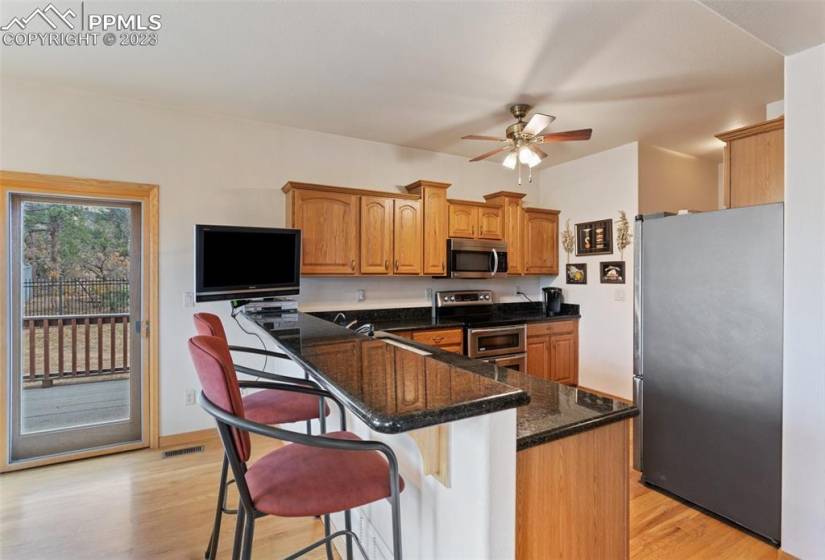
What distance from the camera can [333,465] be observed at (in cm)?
116

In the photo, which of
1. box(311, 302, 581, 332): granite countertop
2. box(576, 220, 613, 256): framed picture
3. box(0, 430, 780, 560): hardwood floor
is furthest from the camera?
box(576, 220, 613, 256): framed picture

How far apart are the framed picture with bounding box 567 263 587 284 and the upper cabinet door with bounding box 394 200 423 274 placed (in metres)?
1.99

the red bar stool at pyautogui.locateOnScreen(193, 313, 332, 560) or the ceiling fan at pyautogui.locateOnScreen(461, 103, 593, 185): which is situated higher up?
the ceiling fan at pyautogui.locateOnScreen(461, 103, 593, 185)

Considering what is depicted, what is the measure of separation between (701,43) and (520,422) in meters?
2.55

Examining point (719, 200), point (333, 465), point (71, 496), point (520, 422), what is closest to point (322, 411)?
point (333, 465)

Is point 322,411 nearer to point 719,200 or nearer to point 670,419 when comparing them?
point 670,419

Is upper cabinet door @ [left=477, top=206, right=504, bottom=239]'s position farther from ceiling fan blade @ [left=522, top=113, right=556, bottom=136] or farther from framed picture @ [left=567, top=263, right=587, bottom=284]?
ceiling fan blade @ [left=522, top=113, right=556, bottom=136]

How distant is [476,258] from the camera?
4.24 meters

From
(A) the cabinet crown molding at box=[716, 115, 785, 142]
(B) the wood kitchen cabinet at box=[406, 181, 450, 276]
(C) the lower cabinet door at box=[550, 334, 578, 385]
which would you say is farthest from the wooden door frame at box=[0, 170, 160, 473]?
(A) the cabinet crown molding at box=[716, 115, 785, 142]

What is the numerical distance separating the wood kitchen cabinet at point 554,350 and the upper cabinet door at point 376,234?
1.72 metres

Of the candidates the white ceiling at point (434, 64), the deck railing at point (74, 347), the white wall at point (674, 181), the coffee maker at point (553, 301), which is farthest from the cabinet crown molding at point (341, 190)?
the white wall at point (674, 181)

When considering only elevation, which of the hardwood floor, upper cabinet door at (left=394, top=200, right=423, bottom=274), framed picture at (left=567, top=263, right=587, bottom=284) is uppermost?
upper cabinet door at (left=394, top=200, right=423, bottom=274)

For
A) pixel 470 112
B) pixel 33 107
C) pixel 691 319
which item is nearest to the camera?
pixel 691 319

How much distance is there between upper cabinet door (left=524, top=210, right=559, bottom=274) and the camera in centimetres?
467
